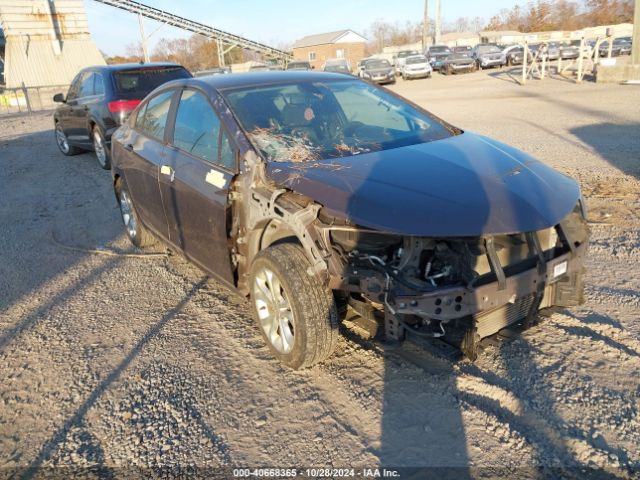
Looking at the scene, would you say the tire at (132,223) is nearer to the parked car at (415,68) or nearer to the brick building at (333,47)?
the parked car at (415,68)

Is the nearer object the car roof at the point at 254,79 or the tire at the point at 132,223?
the car roof at the point at 254,79

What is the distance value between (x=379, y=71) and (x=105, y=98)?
2270 centimetres

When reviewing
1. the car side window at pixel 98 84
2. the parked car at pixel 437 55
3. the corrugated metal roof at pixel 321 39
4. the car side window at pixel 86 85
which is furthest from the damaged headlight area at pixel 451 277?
the corrugated metal roof at pixel 321 39

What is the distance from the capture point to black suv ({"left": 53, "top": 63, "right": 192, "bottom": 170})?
904 centimetres

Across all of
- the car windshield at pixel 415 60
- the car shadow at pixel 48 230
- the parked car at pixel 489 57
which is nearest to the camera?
the car shadow at pixel 48 230

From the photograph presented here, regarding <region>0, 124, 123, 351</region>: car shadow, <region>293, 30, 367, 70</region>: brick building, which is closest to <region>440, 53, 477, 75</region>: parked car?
<region>0, 124, 123, 351</region>: car shadow

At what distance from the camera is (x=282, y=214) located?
3162 millimetres

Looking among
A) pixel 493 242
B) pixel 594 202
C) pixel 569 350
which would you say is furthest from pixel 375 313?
pixel 594 202

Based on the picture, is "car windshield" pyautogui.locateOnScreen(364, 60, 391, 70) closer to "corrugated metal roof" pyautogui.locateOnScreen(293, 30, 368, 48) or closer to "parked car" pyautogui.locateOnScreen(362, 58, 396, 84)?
"parked car" pyautogui.locateOnScreen(362, 58, 396, 84)

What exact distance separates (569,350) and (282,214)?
1.99 metres

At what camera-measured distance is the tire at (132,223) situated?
212 inches

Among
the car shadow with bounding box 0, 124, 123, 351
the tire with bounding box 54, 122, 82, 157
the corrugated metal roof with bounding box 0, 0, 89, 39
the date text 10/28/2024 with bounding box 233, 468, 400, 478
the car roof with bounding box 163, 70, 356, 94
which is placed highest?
the corrugated metal roof with bounding box 0, 0, 89, 39

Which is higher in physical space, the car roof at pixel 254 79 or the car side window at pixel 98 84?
the car roof at pixel 254 79

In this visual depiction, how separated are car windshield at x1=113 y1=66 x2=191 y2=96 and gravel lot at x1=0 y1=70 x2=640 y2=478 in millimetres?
4830
